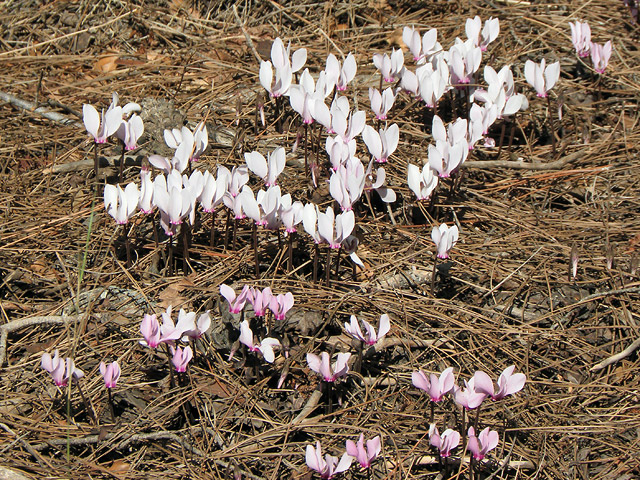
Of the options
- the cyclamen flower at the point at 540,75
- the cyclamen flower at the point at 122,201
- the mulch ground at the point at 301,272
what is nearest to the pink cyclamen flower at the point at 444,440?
the mulch ground at the point at 301,272

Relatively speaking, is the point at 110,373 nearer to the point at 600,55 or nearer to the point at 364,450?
the point at 364,450

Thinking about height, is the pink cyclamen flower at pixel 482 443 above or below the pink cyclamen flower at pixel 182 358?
below

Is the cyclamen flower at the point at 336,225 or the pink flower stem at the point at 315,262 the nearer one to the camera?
the cyclamen flower at the point at 336,225

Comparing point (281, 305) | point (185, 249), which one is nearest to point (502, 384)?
point (281, 305)

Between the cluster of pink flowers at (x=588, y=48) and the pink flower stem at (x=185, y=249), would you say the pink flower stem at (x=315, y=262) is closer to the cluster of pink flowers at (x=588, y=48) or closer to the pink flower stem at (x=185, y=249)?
the pink flower stem at (x=185, y=249)

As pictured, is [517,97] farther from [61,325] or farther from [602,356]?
[61,325]

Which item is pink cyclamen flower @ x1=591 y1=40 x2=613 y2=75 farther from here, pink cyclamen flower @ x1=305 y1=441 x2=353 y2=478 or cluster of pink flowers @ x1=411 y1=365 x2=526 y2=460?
pink cyclamen flower @ x1=305 y1=441 x2=353 y2=478
